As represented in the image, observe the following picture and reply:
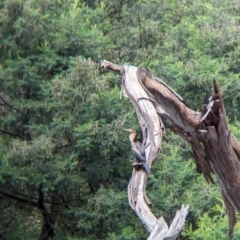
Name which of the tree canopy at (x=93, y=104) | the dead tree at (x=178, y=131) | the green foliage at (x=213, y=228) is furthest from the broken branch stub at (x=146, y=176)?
the tree canopy at (x=93, y=104)

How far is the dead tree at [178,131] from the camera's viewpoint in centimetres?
387

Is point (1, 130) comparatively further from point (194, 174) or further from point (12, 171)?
point (194, 174)

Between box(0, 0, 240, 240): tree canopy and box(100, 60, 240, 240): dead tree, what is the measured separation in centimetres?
314

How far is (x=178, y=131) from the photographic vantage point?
14.3 ft

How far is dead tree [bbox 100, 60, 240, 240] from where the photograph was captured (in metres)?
3.87

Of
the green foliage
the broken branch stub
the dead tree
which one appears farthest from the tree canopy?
the broken branch stub

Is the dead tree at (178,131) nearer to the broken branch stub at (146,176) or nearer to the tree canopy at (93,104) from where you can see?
the broken branch stub at (146,176)

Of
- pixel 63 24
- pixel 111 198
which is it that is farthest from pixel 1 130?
pixel 111 198

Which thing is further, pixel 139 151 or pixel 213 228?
pixel 213 228

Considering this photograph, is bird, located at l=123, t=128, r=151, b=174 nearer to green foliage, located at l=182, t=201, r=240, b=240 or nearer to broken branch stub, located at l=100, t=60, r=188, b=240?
broken branch stub, located at l=100, t=60, r=188, b=240

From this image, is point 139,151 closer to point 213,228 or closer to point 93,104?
point 213,228

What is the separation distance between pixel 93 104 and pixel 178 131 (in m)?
4.37

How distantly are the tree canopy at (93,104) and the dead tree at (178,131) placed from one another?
3.14 meters

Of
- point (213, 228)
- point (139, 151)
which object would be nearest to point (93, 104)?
point (213, 228)
